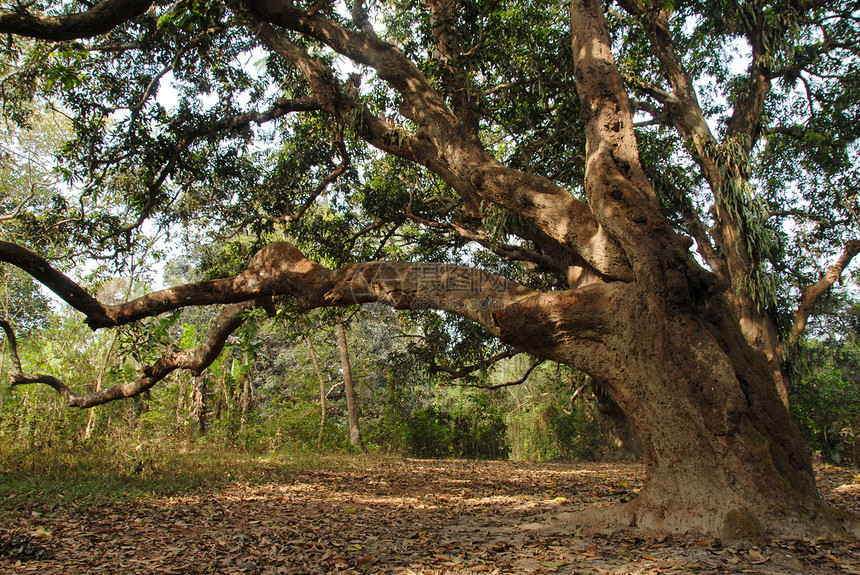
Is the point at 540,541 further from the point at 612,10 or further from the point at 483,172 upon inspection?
the point at 612,10

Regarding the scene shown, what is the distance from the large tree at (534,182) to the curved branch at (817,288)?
0.03 metres

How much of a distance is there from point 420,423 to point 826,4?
1171 centimetres

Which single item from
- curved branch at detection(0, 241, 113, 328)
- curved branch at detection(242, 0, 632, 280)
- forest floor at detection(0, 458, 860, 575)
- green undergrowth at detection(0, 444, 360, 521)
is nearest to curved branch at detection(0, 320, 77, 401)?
green undergrowth at detection(0, 444, 360, 521)

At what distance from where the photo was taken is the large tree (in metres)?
4.07

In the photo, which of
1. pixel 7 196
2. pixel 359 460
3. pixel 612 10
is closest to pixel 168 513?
pixel 359 460

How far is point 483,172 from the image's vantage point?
5.52 metres

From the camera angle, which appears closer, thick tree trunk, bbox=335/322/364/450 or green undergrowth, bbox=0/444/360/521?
green undergrowth, bbox=0/444/360/521

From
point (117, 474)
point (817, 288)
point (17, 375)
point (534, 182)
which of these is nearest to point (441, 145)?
point (534, 182)

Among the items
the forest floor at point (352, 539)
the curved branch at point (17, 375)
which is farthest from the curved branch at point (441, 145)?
the curved branch at point (17, 375)

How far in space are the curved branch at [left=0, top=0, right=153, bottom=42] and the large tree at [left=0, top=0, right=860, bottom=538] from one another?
0.06 feet

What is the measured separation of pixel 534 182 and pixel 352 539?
3565 millimetres

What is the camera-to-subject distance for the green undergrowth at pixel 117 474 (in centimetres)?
505

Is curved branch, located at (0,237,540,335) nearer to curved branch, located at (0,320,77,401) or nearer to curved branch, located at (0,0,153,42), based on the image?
curved branch, located at (0,320,77,401)

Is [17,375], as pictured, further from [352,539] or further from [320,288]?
[352,539]
